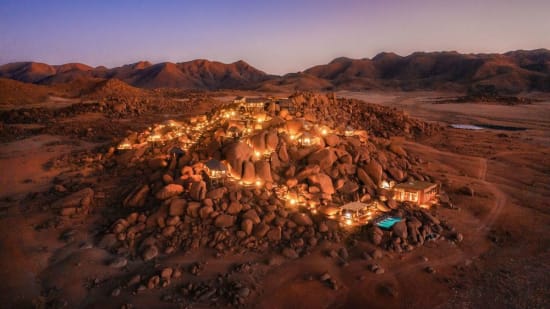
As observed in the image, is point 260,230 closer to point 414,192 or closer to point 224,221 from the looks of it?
point 224,221

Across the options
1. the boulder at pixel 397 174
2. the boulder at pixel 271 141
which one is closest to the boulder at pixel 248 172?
the boulder at pixel 271 141

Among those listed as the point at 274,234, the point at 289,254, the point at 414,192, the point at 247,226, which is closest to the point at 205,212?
the point at 247,226

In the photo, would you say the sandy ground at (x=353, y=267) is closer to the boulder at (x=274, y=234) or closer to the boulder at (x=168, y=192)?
the boulder at (x=274, y=234)

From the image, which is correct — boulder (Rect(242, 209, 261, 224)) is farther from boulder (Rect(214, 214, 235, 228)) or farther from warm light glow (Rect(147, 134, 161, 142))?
warm light glow (Rect(147, 134, 161, 142))

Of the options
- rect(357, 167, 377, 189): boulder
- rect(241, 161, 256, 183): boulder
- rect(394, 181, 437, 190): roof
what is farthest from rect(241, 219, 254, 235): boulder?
rect(394, 181, 437, 190): roof

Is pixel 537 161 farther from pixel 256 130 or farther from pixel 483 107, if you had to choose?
pixel 483 107

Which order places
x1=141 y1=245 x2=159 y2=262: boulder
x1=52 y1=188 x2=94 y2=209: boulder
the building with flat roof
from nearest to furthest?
x1=141 y1=245 x2=159 y2=262: boulder < x1=52 y1=188 x2=94 y2=209: boulder < the building with flat roof
